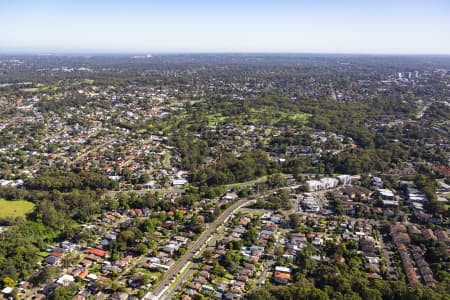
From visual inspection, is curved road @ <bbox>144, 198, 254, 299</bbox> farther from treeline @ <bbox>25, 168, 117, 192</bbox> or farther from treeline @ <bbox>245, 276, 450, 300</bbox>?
treeline @ <bbox>25, 168, 117, 192</bbox>

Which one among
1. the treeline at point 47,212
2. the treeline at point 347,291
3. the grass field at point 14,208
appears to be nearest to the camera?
the treeline at point 347,291

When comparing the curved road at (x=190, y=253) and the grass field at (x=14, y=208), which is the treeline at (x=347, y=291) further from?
the grass field at (x=14, y=208)

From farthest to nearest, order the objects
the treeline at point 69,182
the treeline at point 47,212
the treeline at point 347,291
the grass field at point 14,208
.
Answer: the treeline at point 69,182
the grass field at point 14,208
the treeline at point 47,212
the treeline at point 347,291

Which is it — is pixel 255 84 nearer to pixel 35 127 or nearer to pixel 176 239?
pixel 35 127

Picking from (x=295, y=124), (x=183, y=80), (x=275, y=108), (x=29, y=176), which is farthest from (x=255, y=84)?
(x=29, y=176)

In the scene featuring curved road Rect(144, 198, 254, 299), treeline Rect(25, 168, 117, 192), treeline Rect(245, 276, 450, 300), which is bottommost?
curved road Rect(144, 198, 254, 299)

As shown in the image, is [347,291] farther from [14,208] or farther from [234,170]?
[14,208]

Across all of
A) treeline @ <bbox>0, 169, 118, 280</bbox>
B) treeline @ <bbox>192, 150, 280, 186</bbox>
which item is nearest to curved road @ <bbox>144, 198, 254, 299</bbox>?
treeline @ <bbox>192, 150, 280, 186</bbox>

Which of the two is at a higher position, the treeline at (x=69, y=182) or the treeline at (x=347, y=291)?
the treeline at (x=69, y=182)

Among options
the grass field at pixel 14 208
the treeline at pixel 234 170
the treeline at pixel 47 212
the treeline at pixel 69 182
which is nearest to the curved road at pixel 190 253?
the treeline at pixel 234 170
